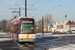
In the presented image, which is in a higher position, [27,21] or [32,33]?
[27,21]

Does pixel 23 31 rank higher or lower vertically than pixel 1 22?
lower

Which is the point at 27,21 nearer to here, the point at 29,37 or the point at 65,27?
the point at 29,37

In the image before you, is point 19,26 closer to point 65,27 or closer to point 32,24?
point 32,24

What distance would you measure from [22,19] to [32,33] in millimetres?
2118

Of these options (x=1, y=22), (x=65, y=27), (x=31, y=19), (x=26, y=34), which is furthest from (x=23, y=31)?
(x=1, y=22)

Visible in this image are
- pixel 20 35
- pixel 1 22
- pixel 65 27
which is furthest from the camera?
pixel 1 22

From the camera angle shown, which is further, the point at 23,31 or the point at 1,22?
the point at 1,22

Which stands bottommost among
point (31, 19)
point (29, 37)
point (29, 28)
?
point (29, 37)

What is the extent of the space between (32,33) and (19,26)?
1.81 metres

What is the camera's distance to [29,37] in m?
16.6

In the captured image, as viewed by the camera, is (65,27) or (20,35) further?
(65,27)

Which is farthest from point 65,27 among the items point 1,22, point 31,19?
point 31,19

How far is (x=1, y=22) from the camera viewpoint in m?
145

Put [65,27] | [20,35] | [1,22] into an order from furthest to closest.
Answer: [1,22]
[65,27]
[20,35]
